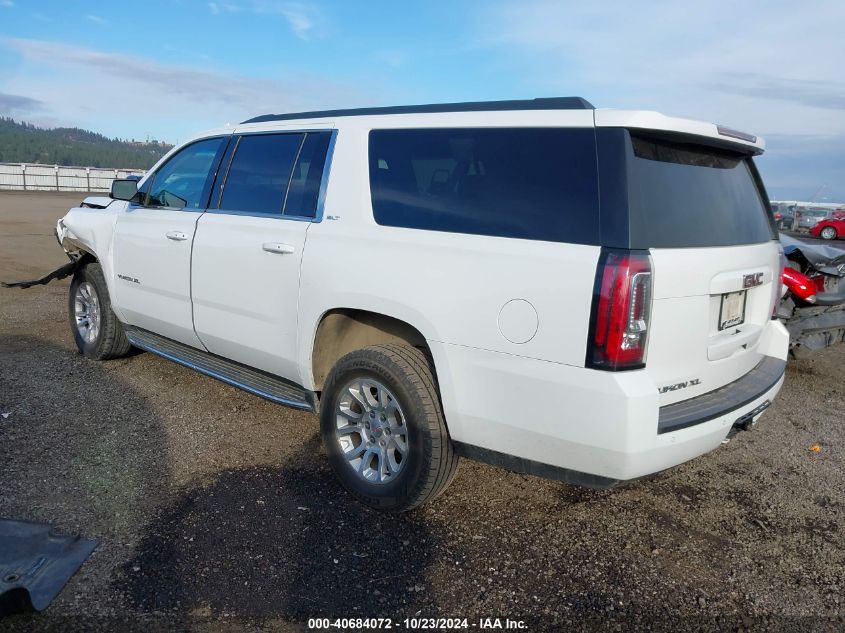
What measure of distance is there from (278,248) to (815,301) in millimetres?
4754

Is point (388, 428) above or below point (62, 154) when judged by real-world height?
below

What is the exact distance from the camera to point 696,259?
2863mm

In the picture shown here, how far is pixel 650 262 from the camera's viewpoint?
268 cm

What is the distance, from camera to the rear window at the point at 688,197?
2.77 metres

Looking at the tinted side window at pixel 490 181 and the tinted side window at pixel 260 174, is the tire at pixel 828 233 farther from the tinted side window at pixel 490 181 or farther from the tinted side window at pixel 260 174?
the tinted side window at pixel 490 181

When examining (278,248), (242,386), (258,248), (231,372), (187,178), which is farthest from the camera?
(187,178)

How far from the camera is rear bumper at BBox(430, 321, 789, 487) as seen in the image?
269 cm

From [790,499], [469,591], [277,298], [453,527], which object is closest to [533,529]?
[453,527]

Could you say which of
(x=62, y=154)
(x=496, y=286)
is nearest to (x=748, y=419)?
(x=496, y=286)

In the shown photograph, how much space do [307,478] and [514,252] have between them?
187cm

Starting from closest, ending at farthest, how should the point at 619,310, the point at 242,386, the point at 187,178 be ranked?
1. the point at 619,310
2. the point at 242,386
3. the point at 187,178

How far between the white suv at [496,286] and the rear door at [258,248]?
14 millimetres

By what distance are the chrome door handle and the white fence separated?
133ft

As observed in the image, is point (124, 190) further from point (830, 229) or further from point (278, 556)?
point (830, 229)
